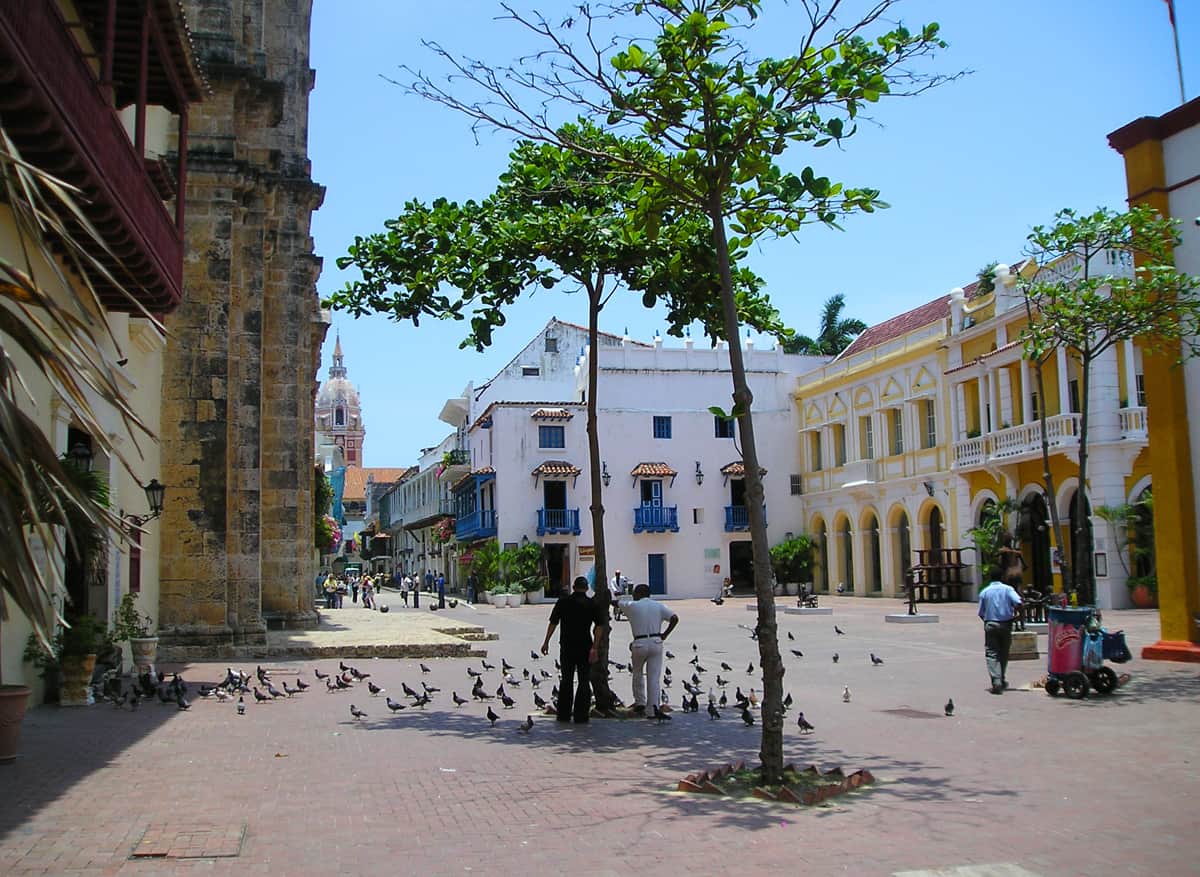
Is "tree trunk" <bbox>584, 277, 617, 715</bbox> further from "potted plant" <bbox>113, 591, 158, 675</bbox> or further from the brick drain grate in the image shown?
"potted plant" <bbox>113, 591, 158, 675</bbox>

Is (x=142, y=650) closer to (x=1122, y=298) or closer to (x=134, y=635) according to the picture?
(x=134, y=635)

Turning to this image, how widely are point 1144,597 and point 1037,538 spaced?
577 centimetres

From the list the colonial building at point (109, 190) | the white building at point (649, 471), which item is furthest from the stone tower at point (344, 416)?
the colonial building at point (109, 190)

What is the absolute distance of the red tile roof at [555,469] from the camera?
1984 inches

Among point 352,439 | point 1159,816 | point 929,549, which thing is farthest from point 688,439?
point 352,439

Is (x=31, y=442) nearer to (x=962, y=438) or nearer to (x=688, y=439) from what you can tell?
(x=962, y=438)

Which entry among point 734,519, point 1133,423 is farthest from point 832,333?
point 1133,423

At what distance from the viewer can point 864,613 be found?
33.1m

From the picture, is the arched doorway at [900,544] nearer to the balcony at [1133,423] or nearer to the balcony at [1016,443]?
the balcony at [1016,443]

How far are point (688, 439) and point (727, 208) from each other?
141 feet

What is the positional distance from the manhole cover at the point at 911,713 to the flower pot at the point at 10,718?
8.57m

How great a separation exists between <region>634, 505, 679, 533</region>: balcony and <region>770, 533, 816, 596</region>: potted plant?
15.6ft

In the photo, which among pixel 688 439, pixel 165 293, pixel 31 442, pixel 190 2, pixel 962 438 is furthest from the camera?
pixel 688 439

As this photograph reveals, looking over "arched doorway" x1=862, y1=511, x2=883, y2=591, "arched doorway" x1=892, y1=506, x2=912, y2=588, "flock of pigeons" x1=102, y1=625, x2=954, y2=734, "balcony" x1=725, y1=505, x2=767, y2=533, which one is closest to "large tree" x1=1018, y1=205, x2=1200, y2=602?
"flock of pigeons" x1=102, y1=625, x2=954, y2=734
